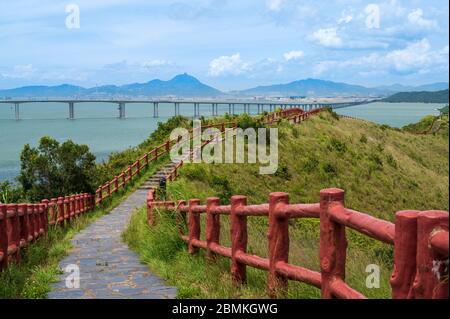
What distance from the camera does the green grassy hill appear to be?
7359 millimetres

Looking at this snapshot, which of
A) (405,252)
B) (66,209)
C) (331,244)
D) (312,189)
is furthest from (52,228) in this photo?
(312,189)

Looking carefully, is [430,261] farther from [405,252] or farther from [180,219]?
[180,219]

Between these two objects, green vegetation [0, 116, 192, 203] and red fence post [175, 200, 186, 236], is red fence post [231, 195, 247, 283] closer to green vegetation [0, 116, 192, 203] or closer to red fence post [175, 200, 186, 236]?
red fence post [175, 200, 186, 236]

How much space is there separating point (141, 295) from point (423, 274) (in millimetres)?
4434

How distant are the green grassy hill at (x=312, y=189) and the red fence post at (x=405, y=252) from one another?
1.77 metres

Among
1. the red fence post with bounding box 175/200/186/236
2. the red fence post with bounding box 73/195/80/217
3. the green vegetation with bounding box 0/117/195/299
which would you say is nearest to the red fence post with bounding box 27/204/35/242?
the green vegetation with bounding box 0/117/195/299

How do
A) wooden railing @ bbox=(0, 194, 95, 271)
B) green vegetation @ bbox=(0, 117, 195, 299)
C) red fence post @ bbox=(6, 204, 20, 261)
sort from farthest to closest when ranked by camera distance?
red fence post @ bbox=(6, 204, 20, 261)
wooden railing @ bbox=(0, 194, 95, 271)
green vegetation @ bbox=(0, 117, 195, 299)

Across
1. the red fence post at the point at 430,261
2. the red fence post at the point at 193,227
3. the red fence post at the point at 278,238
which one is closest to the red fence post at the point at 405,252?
the red fence post at the point at 430,261

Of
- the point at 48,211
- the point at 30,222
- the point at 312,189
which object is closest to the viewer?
the point at 30,222

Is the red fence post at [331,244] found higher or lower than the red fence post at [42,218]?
higher

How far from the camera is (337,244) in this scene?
4.80 meters

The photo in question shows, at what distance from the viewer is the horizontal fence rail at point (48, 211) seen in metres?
8.65

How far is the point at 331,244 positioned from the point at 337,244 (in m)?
0.05

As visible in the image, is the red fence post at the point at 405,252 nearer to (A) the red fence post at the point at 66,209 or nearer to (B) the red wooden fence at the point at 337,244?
(B) the red wooden fence at the point at 337,244
